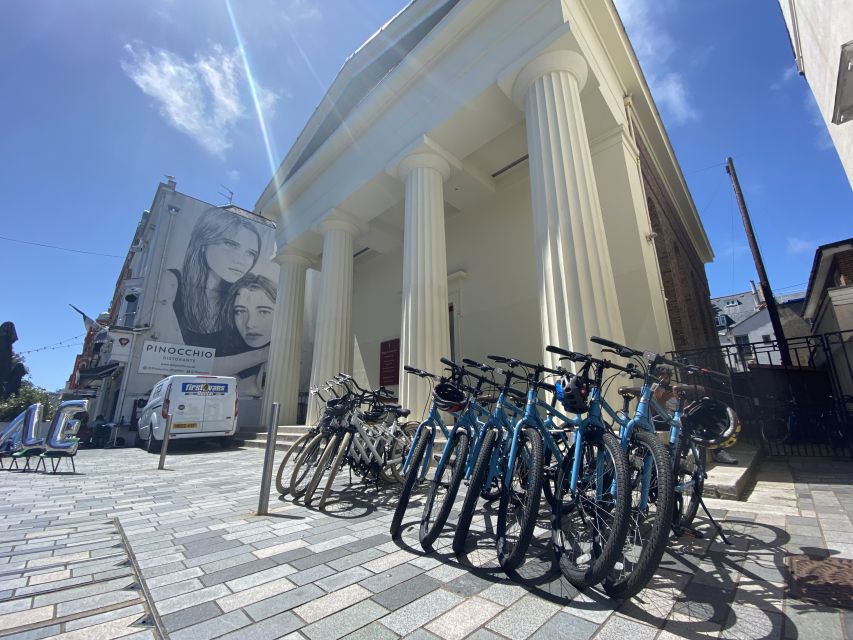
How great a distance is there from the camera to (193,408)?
30.0ft

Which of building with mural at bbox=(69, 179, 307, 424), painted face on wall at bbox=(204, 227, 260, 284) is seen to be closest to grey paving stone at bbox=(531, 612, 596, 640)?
building with mural at bbox=(69, 179, 307, 424)

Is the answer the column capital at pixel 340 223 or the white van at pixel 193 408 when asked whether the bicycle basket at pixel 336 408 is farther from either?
the column capital at pixel 340 223

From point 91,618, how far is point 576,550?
2.30 meters

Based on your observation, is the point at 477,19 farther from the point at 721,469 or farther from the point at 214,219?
the point at 214,219

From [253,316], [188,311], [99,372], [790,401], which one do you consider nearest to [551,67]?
[790,401]

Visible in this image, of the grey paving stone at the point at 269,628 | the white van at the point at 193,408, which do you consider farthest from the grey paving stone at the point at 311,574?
the white van at the point at 193,408

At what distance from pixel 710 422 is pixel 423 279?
18.2ft

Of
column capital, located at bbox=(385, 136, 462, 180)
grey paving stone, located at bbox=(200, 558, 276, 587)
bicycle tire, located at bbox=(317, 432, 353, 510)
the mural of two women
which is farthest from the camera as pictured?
the mural of two women

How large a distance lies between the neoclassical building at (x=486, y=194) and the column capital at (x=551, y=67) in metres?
0.03

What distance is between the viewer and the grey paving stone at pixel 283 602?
1.62 m

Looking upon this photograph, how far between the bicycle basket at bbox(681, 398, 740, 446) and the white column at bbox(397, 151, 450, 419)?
15.4 feet

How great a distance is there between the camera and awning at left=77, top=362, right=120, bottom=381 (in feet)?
Result: 50.6

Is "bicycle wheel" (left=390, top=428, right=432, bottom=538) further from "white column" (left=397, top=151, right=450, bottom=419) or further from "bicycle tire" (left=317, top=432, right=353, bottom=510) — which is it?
"white column" (left=397, top=151, right=450, bottom=419)

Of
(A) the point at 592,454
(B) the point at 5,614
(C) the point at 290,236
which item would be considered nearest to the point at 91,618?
(B) the point at 5,614
